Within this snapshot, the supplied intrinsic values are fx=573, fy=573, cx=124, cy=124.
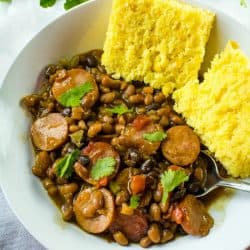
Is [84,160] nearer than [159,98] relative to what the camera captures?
Yes

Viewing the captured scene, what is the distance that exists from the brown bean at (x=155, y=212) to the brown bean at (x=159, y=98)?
2.72 feet

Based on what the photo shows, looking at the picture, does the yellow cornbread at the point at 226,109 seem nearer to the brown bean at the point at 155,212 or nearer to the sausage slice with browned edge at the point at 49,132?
the brown bean at the point at 155,212

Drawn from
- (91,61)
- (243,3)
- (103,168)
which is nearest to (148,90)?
(91,61)

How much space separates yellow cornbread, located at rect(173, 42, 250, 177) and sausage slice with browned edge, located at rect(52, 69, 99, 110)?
26.1 inches

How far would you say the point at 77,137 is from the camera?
4035mm

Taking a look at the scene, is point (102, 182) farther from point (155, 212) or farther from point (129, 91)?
point (129, 91)

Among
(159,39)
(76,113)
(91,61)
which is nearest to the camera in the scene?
(76,113)

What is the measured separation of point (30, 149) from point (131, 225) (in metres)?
0.92

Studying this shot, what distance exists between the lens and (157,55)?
14.3ft

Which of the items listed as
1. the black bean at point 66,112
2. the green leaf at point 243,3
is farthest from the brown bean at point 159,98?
the green leaf at point 243,3

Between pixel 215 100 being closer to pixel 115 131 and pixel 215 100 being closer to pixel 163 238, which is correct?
pixel 115 131

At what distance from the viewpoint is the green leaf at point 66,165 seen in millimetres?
3939

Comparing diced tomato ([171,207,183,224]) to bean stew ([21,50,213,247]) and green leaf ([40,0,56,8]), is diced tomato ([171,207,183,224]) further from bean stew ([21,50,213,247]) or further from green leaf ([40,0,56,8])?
green leaf ([40,0,56,8])


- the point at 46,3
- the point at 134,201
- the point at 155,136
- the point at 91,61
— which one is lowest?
the point at 134,201
